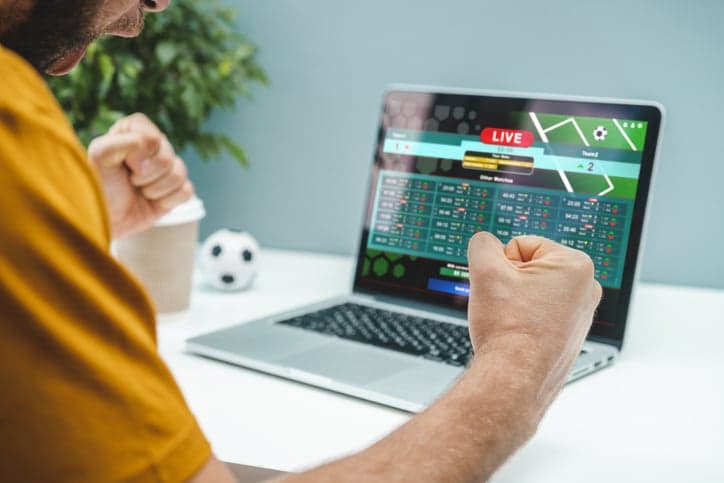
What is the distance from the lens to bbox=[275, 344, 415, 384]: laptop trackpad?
0.73m

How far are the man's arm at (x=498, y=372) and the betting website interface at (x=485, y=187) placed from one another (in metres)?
0.31

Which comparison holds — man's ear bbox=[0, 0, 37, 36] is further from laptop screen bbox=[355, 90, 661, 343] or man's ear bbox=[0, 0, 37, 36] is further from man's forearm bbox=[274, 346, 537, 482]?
laptop screen bbox=[355, 90, 661, 343]

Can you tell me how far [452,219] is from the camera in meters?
0.96

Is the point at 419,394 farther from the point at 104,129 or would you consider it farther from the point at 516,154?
the point at 104,129

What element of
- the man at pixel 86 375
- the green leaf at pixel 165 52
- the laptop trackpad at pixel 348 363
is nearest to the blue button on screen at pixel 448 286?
the laptop trackpad at pixel 348 363

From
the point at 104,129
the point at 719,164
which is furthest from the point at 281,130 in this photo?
the point at 719,164

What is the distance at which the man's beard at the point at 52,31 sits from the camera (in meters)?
0.52

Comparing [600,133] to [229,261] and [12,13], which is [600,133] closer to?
[229,261]

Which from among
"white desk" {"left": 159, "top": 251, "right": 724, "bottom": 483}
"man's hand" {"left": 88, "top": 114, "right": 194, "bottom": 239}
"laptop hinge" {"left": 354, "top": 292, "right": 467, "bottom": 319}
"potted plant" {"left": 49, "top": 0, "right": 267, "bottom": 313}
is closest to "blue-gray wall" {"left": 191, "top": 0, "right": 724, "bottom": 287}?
"potted plant" {"left": 49, "top": 0, "right": 267, "bottom": 313}

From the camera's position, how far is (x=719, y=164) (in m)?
1.15

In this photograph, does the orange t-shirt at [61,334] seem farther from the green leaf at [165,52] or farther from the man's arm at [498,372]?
the green leaf at [165,52]

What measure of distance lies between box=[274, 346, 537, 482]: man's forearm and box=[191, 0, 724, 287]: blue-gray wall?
0.80 meters

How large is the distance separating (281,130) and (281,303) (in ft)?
1.76

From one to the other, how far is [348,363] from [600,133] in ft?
1.37
